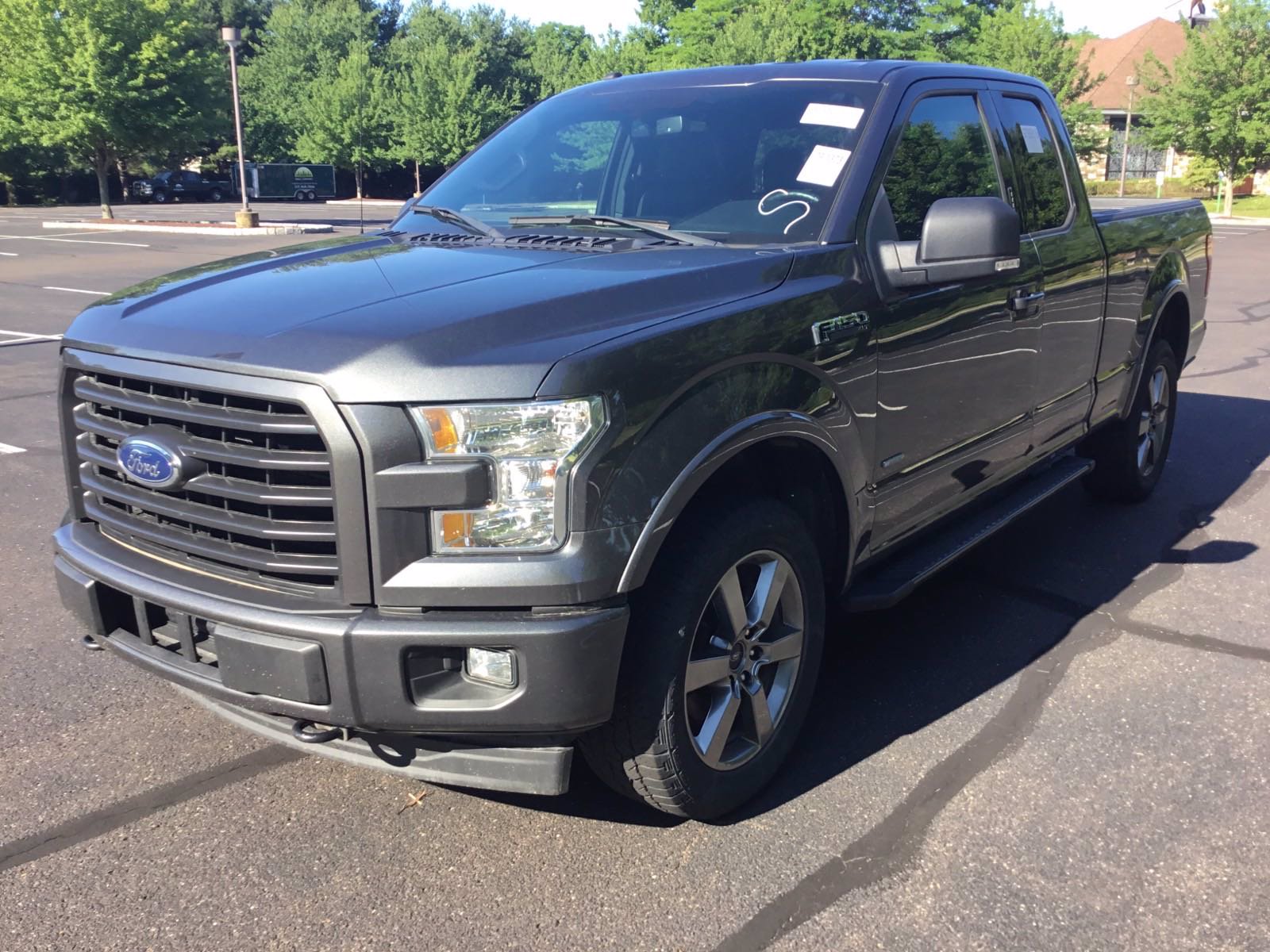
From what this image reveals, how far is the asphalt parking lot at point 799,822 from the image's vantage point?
258 cm

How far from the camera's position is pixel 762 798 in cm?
311

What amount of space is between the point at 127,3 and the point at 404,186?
1158 inches

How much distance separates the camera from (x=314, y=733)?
2580 mm

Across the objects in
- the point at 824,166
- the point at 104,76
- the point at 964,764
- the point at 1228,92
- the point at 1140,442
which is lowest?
the point at 964,764

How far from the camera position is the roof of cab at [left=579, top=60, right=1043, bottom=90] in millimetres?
3721

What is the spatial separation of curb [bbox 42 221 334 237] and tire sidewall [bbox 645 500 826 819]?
26.6 m

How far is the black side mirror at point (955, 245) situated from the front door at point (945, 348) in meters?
0.07

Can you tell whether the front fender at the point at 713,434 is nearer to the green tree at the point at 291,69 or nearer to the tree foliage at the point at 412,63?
the tree foliage at the point at 412,63

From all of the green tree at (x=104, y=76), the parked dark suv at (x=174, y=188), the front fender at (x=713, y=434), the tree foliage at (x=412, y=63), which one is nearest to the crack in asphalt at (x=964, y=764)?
the front fender at (x=713, y=434)

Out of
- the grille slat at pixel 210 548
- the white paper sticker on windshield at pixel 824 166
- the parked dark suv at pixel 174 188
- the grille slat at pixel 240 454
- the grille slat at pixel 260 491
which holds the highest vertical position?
the parked dark suv at pixel 174 188

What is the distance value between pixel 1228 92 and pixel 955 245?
4020cm

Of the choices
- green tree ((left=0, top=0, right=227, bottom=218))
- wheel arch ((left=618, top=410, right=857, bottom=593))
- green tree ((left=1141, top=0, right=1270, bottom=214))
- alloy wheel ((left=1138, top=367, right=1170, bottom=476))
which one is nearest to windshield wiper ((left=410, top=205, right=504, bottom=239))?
wheel arch ((left=618, top=410, right=857, bottom=593))

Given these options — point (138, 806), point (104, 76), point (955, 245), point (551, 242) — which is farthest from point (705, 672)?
point (104, 76)

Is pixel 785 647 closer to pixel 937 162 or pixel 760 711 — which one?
pixel 760 711
